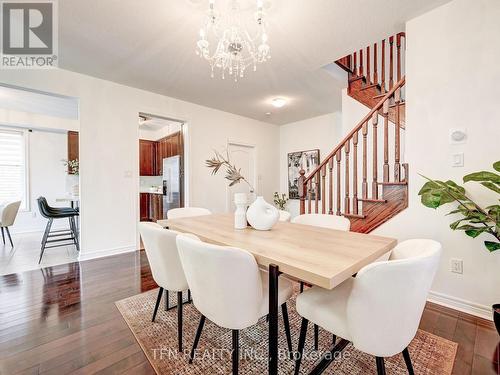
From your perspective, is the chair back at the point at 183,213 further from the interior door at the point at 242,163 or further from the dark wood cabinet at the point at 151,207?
the dark wood cabinet at the point at 151,207

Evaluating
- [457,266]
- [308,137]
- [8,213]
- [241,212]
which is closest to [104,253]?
[8,213]

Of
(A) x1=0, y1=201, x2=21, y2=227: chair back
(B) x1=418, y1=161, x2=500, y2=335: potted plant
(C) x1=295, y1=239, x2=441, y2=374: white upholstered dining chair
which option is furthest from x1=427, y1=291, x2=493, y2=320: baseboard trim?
(A) x1=0, y1=201, x2=21, y2=227: chair back

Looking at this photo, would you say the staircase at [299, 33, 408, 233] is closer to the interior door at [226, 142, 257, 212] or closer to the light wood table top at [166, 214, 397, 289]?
the light wood table top at [166, 214, 397, 289]

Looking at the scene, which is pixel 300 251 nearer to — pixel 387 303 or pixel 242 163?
pixel 387 303

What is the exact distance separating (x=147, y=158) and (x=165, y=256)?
5.06m

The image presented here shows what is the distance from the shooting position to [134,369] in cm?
130

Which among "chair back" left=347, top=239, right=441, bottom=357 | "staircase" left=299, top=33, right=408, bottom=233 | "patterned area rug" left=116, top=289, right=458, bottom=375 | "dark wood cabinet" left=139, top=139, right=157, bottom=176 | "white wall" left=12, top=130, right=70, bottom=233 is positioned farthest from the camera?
"dark wood cabinet" left=139, top=139, right=157, bottom=176

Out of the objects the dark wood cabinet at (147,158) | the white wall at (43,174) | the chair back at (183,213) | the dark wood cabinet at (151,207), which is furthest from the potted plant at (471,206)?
the white wall at (43,174)

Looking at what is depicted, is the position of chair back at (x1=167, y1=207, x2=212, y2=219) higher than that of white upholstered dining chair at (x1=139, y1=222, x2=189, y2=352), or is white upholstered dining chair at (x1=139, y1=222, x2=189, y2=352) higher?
chair back at (x1=167, y1=207, x2=212, y2=219)

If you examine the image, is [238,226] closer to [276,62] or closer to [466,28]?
[276,62]

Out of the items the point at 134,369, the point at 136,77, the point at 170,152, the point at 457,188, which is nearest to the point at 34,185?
the point at 170,152

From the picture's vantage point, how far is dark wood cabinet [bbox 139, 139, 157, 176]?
18.8 ft

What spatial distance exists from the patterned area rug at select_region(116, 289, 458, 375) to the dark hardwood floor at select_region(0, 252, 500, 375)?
8 cm

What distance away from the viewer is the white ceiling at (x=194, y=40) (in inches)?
76.0
